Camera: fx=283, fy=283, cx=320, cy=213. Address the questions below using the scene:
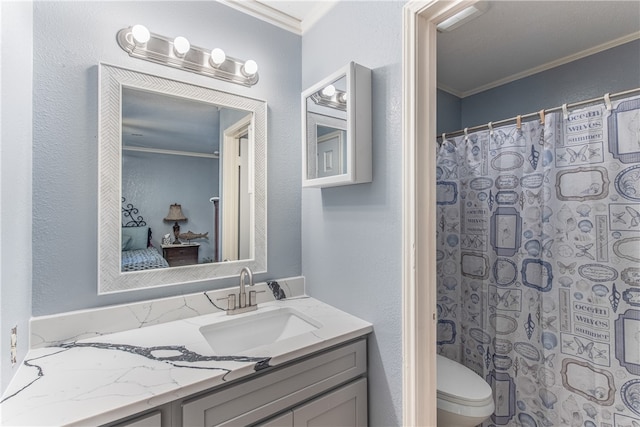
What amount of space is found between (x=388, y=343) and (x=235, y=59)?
5.05ft

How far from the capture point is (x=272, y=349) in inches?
39.8

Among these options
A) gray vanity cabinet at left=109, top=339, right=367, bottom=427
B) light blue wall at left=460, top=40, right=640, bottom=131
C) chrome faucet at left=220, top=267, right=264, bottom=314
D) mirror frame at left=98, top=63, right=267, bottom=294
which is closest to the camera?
gray vanity cabinet at left=109, top=339, right=367, bottom=427

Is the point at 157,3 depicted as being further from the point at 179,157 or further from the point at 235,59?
the point at 179,157

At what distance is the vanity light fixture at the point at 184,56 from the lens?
121 cm

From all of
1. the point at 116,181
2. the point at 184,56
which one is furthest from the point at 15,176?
the point at 184,56

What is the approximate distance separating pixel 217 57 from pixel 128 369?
1346mm

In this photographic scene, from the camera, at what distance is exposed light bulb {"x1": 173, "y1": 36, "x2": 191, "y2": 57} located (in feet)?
4.22

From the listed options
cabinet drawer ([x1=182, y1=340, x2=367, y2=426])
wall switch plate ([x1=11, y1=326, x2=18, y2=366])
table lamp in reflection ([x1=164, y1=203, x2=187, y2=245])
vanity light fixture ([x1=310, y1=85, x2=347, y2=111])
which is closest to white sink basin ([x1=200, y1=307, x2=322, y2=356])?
cabinet drawer ([x1=182, y1=340, x2=367, y2=426])

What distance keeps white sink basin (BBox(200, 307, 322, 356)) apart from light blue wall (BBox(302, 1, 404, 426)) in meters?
0.20

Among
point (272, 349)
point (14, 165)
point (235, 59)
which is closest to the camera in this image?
point (14, 165)

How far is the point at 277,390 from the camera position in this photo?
0.98m

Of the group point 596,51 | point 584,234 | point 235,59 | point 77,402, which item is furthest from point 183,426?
point 596,51

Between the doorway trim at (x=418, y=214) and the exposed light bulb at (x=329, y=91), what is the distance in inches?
13.1

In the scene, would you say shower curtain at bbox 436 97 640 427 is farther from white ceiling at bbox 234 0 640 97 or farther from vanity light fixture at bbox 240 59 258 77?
vanity light fixture at bbox 240 59 258 77
